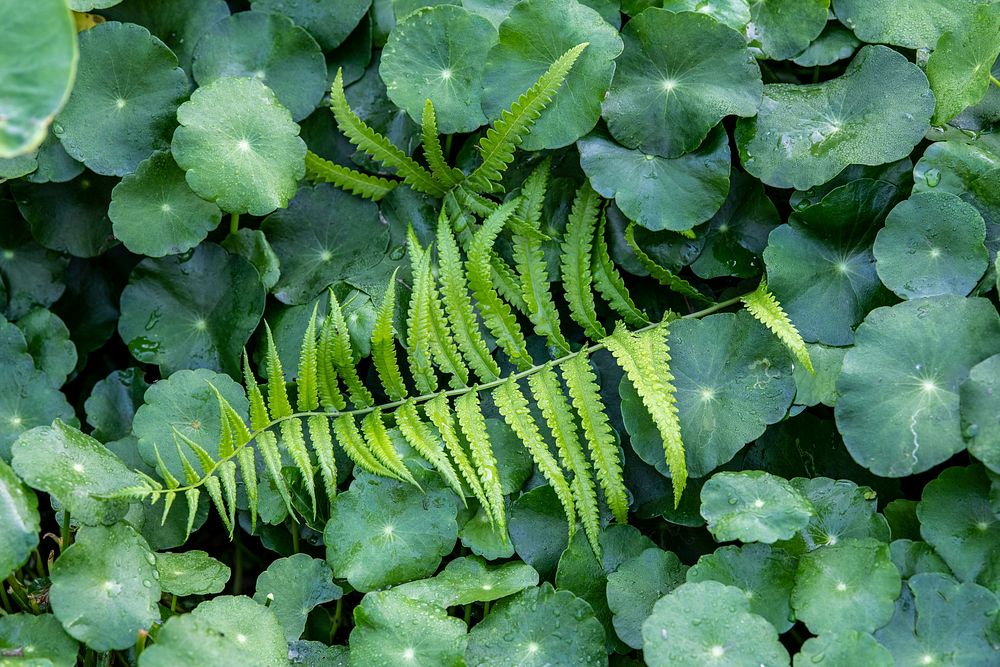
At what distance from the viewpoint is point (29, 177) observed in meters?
2.15

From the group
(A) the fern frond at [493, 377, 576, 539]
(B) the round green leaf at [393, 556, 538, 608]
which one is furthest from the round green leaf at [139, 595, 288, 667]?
(A) the fern frond at [493, 377, 576, 539]

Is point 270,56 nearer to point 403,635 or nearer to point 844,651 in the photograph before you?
point 403,635

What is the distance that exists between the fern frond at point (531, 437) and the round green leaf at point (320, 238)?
1.73 ft

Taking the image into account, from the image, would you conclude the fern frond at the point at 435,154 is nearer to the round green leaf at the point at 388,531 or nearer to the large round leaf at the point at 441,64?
the large round leaf at the point at 441,64

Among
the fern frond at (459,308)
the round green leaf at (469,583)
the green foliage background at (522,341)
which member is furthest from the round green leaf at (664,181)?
the round green leaf at (469,583)

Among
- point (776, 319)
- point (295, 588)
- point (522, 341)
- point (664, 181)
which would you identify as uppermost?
point (664, 181)

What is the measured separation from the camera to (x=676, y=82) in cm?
198

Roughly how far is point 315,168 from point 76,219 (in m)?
0.69

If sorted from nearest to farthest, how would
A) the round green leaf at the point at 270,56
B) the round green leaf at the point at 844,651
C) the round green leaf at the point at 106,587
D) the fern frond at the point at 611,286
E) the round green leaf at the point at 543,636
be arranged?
1. the round green leaf at the point at 844,651
2. the round green leaf at the point at 106,587
3. the round green leaf at the point at 543,636
4. the fern frond at the point at 611,286
5. the round green leaf at the point at 270,56

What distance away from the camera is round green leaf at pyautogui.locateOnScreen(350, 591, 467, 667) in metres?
1.71

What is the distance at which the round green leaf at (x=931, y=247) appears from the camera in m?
1.84

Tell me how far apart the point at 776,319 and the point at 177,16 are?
1.70 m

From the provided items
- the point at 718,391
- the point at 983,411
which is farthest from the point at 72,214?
the point at 983,411

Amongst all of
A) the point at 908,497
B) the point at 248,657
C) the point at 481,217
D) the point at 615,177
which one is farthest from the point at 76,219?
the point at 908,497
